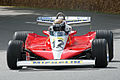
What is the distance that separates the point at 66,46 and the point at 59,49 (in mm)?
346

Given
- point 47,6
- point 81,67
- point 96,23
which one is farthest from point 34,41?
point 47,6

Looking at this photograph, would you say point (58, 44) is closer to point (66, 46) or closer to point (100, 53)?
point (66, 46)

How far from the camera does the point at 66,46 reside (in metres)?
12.4

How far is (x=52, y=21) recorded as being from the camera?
1408 cm

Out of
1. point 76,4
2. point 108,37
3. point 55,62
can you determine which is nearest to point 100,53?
point 55,62

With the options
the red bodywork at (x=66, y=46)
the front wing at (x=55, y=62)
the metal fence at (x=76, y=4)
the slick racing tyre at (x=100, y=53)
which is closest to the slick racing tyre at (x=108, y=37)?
the red bodywork at (x=66, y=46)

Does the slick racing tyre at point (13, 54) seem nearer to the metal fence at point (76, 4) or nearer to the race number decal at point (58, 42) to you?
the race number decal at point (58, 42)

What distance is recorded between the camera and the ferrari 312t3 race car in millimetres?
11359

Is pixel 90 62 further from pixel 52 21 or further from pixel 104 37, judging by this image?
pixel 52 21

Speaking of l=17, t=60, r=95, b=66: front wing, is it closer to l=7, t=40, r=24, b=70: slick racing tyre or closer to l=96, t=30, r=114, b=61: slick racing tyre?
l=7, t=40, r=24, b=70: slick racing tyre

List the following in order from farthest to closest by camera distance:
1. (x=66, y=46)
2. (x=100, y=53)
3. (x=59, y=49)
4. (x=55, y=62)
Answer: (x=66, y=46) < (x=59, y=49) < (x=100, y=53) < (x=55, y=62)

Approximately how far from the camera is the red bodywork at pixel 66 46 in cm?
1178

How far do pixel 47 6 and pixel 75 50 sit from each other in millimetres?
29030

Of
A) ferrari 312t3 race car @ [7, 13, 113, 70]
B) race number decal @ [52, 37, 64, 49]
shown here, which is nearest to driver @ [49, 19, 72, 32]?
ferrari 312t3 race car @ [7, 13, 113, 70]
